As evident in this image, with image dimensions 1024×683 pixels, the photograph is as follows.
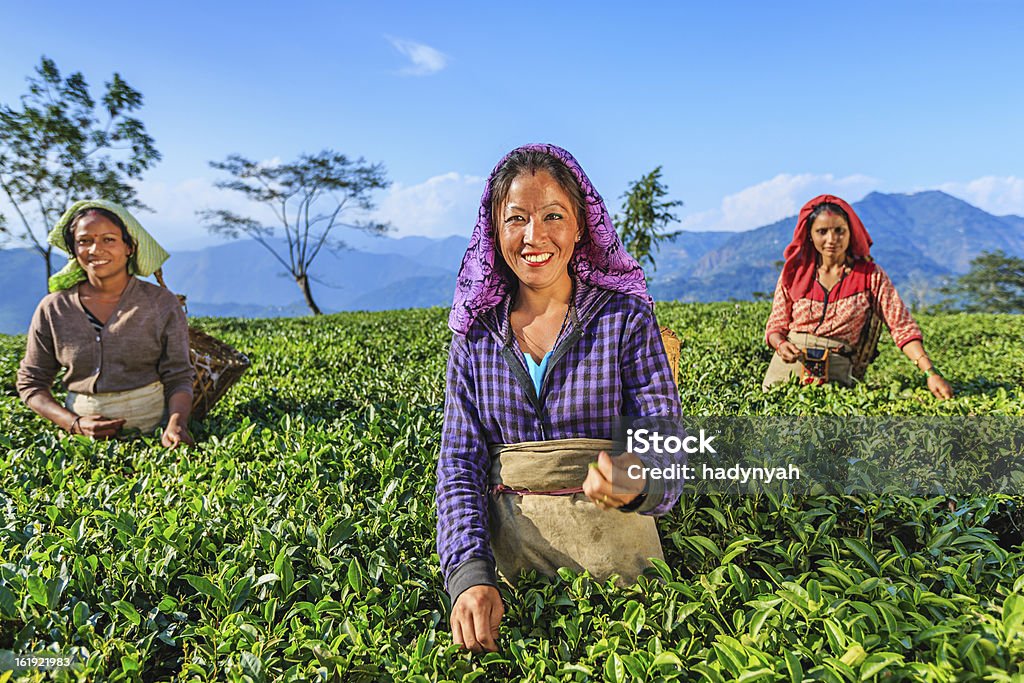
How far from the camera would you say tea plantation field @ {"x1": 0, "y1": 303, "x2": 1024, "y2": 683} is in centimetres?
171

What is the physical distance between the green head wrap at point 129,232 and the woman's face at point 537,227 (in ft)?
9.63

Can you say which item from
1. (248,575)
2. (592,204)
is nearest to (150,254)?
(248,575)

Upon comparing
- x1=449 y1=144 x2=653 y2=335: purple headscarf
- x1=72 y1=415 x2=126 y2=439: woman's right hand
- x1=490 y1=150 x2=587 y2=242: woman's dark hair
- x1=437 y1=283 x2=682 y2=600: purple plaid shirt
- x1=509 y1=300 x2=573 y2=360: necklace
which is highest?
x1=490 y1=150 x2=587 y2=242: woman's dark hair

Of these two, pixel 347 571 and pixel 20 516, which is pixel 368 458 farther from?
pixel 20 516

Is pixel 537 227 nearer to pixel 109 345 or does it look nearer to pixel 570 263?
pixel 570 263

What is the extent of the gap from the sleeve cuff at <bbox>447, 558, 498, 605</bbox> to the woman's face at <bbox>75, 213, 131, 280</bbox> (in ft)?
10.2

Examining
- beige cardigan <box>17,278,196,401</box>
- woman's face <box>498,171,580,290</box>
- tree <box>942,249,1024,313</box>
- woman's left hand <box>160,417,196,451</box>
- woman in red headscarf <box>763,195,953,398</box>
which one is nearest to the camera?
woman's face <box>498,171,580,290</box>

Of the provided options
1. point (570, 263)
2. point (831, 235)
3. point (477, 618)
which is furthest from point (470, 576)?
point (831, 235)

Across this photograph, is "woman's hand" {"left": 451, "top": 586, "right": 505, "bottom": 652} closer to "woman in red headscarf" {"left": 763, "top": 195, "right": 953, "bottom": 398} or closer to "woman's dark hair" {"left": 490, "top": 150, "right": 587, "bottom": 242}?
"woman's dark hair" {"left": 490, "top": 150, "right": 587, "bottom": 242}

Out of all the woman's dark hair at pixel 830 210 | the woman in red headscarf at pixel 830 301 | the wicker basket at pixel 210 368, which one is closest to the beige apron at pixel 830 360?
the woman in red headscarf at pixel 830 301

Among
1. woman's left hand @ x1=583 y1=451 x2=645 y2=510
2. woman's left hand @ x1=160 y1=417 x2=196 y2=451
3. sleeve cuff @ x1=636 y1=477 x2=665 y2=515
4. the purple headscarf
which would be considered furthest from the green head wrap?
sleeve cuff @ x1=636 y1=477 x2=665 y2=515

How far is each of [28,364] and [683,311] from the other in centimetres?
912

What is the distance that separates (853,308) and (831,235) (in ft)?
1.78

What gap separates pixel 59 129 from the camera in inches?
777
